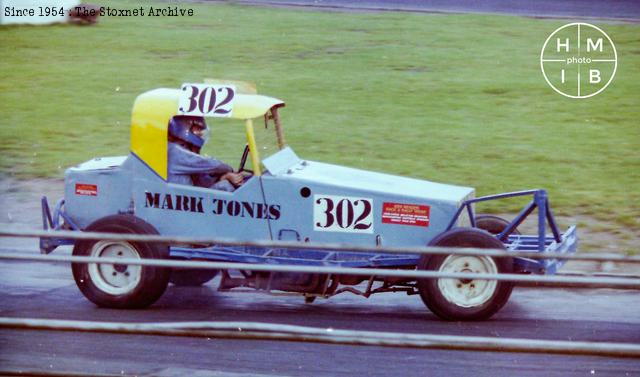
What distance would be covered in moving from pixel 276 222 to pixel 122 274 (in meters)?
1.35

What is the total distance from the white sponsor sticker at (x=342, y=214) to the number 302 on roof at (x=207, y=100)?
112 centimetres

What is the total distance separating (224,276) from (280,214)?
2.23 feet

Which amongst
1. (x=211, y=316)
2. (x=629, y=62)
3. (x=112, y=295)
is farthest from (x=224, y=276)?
(x=629, y=62)

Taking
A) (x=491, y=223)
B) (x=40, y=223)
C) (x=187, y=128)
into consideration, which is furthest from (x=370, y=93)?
(x=187, y=128)

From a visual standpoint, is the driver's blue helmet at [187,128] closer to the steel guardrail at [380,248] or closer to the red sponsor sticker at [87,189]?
the red sponsor sticker at [87,189]

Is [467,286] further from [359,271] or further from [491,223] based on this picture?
[359,271]

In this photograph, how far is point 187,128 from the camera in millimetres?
9305

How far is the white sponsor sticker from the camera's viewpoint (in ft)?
28.6

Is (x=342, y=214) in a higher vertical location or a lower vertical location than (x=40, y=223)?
higher

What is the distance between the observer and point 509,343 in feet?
14.1

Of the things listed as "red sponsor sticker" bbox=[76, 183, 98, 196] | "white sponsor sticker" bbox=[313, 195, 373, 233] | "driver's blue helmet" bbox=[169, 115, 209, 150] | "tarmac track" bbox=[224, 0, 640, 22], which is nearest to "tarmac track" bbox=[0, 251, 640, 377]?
"white sponsor sticker" bbox=[313, 195, 373, 233]

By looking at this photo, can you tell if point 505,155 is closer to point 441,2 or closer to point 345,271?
point 441,2

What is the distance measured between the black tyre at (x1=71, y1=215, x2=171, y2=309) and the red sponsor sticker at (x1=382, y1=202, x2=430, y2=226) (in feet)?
5.96

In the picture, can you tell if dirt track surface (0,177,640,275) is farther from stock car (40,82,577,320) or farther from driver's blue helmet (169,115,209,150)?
driver's blue helmet (169,115,209,150)
